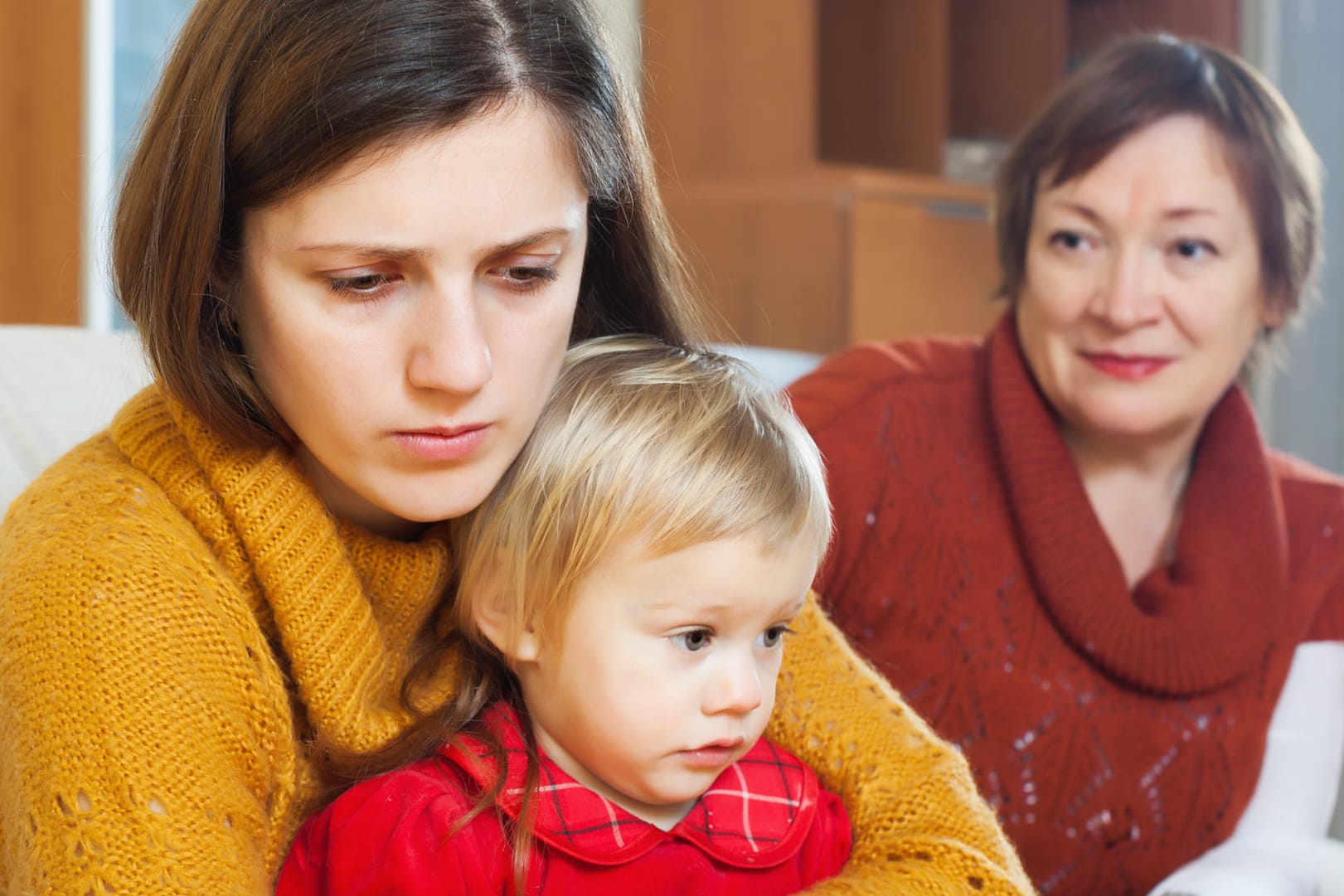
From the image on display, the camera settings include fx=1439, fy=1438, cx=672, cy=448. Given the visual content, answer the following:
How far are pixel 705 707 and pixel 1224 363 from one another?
90cm

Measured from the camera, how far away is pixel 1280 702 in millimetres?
1593

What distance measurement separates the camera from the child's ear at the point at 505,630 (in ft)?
3.32

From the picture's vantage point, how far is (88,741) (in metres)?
0.83

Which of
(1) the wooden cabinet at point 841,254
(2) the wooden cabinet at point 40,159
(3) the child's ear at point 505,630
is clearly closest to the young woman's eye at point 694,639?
(3) the child's ear at point 505,630

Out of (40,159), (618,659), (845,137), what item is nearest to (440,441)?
(618,659)

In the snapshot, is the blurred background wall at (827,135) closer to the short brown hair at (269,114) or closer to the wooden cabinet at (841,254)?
the wooden cabinet at (841,254)

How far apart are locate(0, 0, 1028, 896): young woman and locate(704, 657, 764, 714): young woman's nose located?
0.50ft

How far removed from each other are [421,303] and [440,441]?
0.09 meters

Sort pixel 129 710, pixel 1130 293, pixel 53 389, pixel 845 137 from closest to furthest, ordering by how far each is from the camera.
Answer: pixel 129 710, pixel 53 389, pixel 1130 293, pixel 845 137

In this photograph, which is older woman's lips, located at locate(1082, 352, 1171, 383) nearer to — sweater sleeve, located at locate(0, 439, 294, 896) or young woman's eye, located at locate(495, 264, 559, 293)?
young woman's eye, located at locate(495, 264, 559, 293)

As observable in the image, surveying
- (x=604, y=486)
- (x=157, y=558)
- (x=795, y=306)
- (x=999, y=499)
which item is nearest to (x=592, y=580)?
(x=604, y=486)

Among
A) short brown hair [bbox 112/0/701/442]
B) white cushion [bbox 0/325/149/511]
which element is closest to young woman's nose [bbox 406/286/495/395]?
short brown hair [bbox 112/0/701/442]

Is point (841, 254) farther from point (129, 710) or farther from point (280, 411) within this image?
point (129, 710)

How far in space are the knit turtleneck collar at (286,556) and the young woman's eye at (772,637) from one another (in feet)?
0.85
